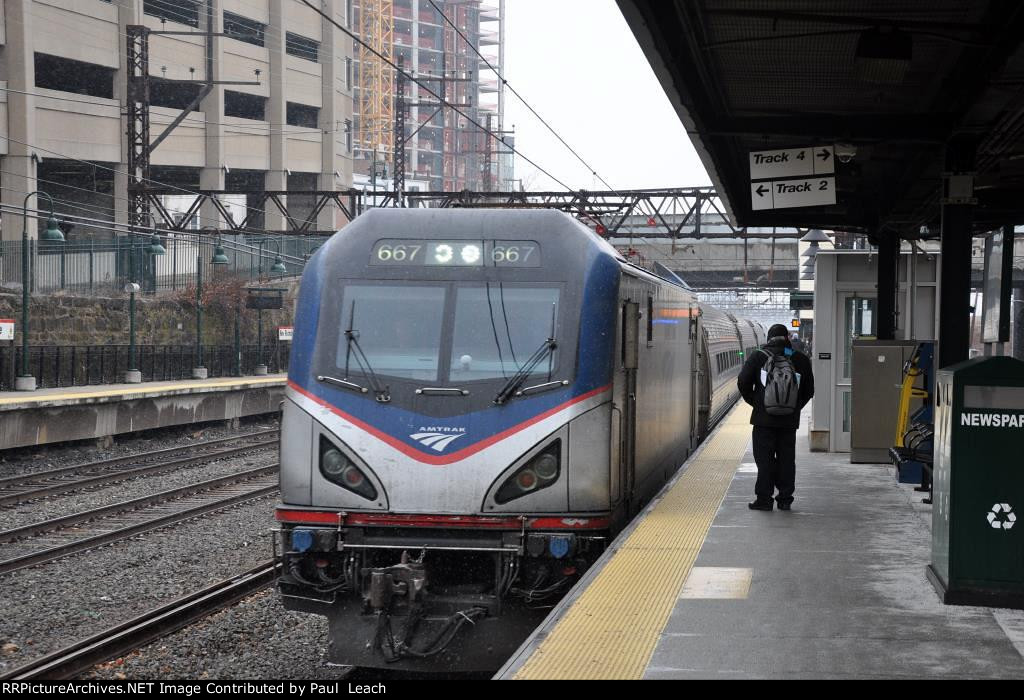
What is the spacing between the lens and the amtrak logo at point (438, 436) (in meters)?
7.87

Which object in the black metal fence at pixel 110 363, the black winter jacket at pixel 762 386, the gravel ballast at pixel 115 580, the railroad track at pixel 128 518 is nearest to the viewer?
the gravel ballast at pixel 115 580

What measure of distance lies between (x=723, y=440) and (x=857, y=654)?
476 inches

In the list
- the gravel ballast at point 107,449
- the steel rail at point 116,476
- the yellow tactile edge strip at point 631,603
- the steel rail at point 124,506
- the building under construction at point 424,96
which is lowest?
the gravel ballast at point 107,449

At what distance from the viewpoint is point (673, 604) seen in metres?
6.95

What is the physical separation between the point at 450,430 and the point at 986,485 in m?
3.17

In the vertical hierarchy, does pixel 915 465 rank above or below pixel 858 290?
below

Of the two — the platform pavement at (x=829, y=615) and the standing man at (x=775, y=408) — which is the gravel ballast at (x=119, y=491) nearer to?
the standing man at (x=775, y=408)

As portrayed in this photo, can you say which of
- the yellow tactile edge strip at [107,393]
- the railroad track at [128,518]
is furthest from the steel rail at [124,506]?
the yellow tactile edge strip at [107,393]

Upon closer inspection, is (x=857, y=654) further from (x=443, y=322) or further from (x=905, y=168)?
(x=905, y=168)

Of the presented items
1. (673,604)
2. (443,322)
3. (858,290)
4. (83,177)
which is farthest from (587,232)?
(83,177)

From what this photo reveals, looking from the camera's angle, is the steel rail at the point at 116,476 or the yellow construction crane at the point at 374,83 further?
the yellow construction crane at the point at 374,83

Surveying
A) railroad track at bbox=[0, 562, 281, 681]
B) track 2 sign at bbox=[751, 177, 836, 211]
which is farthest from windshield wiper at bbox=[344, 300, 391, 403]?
track 2 sign at bbox=[751, 177, 836, 211]

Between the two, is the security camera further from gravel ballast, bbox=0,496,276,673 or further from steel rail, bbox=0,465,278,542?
steel rail, bbox=0,465,278,542

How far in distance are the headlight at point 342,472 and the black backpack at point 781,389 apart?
4.07m
